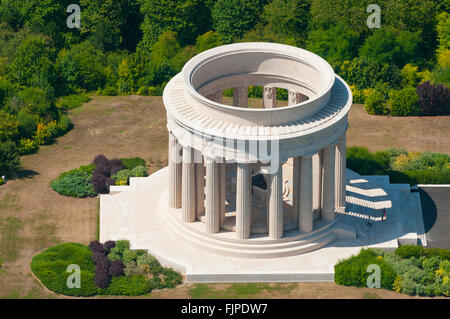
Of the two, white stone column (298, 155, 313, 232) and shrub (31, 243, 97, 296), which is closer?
shrub (31, 243, 97, 296)

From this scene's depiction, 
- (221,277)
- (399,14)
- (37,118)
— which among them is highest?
(399,14)

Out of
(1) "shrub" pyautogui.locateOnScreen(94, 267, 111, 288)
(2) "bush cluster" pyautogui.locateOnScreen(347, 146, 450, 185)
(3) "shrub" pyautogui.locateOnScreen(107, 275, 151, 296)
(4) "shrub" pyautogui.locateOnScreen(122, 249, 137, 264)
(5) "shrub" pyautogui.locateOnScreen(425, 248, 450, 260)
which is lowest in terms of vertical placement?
(3) "shrub" pyautogui.locateOnScreen(107, 275, 151, 296)

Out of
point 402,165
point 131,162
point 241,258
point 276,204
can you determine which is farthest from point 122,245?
point 402,165

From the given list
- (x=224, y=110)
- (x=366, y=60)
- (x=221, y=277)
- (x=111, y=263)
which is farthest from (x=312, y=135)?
(x=366, y=60)

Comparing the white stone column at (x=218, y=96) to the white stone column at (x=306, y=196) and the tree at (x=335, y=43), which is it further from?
the tree at (x=335, y=43)

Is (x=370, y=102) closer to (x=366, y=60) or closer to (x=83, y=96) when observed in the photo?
(x=366, y=60)

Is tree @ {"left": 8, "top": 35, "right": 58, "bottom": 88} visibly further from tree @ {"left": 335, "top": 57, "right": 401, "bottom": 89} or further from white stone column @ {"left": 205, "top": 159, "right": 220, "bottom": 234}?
white stone column @ {"left": 205, "top": 159, "right": 220, "bottom": 234}

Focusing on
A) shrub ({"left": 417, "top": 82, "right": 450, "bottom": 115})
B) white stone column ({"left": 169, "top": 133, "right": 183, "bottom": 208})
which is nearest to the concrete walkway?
white stone column ({"left": 169, "top": 133, "right": 183, "bottom": 208})
